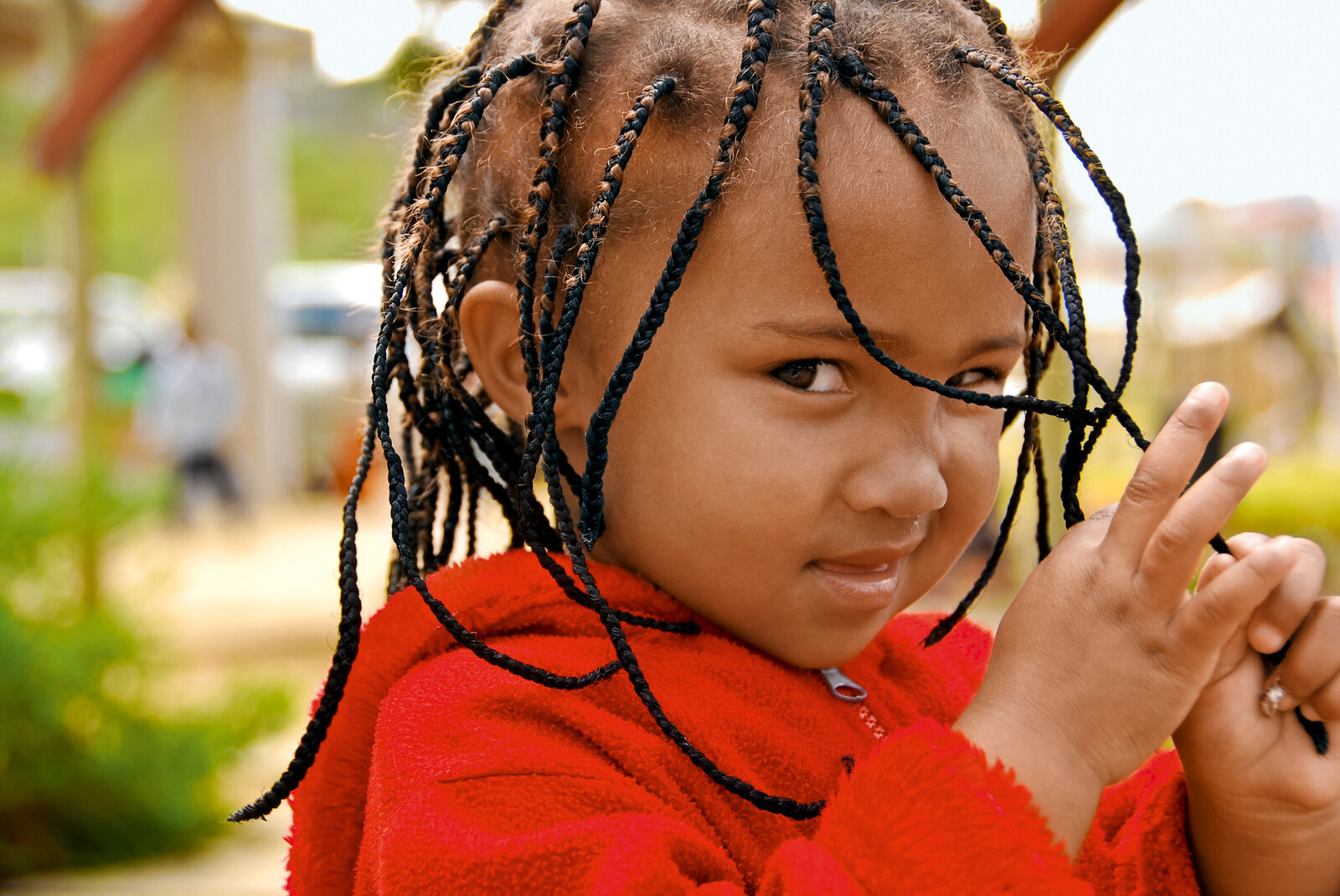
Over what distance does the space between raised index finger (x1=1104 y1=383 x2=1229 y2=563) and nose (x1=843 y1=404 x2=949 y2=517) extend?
0.15m

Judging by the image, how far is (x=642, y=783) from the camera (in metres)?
1.02

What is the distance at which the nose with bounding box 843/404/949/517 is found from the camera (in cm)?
100

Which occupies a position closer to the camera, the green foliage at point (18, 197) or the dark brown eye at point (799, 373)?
the dark brown eye at point (799, 373)

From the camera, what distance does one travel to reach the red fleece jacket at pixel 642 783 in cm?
87

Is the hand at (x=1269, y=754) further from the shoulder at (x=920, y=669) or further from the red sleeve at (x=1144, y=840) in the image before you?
the shoulder at (x=920, y=669)

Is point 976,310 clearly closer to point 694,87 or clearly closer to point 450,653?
point 694,87

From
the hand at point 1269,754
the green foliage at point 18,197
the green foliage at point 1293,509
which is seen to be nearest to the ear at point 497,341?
the hand at point 1269,754

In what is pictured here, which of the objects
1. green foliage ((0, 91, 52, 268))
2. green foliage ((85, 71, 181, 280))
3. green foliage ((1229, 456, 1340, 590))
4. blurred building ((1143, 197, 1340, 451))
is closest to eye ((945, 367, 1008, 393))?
green foliage ((0, 91, 52, 268))

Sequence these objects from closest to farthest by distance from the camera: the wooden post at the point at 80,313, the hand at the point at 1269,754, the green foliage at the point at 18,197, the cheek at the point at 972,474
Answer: the hand at the point at 1269,754
the cheek at the point at 972,474
the wooden post at the point at 80,313
the green foliage at the point at 18,197

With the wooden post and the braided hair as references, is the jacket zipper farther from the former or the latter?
the wooden post

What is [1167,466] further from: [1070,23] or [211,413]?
[211,413]

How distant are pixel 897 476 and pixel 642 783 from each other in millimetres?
323

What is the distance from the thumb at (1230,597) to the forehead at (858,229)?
10.8 inches

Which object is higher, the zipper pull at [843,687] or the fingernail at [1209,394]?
the fingernail at [1209,394]
